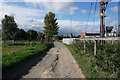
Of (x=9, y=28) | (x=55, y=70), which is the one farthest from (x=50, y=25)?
(x=55, y=70)

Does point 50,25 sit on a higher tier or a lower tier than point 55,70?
higher

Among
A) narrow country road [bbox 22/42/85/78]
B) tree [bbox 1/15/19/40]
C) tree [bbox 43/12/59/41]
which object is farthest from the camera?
tree [bbox 43/12/59/41]

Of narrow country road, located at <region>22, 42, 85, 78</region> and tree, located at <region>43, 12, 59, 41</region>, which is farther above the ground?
tree, located at <region>43, 12, 59, 41</region>

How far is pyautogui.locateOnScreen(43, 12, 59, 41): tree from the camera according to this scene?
44.5 m

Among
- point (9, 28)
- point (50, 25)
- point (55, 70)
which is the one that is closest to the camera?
point (55, 70)

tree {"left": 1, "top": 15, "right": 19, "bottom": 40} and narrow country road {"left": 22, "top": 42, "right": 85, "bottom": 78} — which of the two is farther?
tree {"left": 1, "top": 15, "right": 19, "bottom": 40}

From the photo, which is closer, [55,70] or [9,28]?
[55,70]

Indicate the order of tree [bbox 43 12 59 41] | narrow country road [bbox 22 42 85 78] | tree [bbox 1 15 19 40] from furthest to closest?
tree [bbox 43 12 59 41]
tree [bbox 1 15 19 40]
narrow country road [bbox 22 42 85 78]

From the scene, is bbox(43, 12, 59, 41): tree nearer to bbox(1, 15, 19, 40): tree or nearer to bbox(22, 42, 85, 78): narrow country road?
bbox(1, 15, 19, 40): tree

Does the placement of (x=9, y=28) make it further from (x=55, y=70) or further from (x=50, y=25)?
(x=55, y=70)

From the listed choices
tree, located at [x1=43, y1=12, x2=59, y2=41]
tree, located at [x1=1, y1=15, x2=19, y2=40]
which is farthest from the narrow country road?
tree, located at [x1=43, y1=12, x2=59, y2=41]

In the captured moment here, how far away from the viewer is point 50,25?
44.2 metres

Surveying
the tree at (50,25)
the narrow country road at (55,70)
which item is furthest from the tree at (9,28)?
the narrow country road at (55,70)

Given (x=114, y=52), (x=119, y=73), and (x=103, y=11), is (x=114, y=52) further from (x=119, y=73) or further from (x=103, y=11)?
(x=103, y=11)
